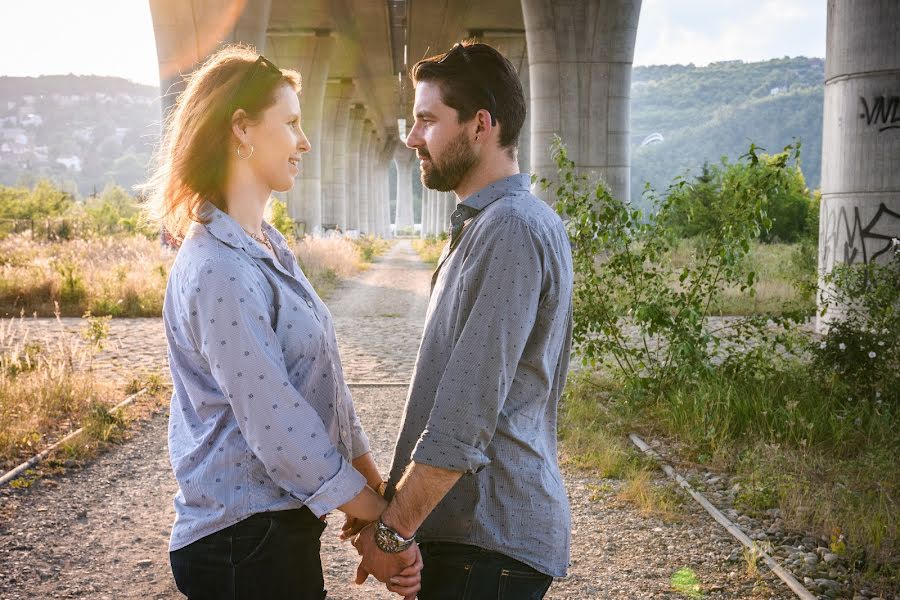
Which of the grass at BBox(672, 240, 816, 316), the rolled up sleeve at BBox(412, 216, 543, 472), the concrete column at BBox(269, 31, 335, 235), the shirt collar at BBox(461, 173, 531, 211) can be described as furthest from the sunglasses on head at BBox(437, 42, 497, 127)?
the concrete column at BBox(269, 31, 335, 235)

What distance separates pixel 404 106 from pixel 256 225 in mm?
59850

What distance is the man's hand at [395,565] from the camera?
6.25ft

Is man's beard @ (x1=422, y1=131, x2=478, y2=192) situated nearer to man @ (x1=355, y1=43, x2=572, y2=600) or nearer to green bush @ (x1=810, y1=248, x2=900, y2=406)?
man @ (x1=355, y1=43, x2=572, y2=600)

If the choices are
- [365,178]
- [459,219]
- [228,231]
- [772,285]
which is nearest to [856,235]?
[772,285]

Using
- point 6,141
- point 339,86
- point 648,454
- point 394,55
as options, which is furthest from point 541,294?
point 6,141

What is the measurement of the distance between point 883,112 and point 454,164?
9.69 meters

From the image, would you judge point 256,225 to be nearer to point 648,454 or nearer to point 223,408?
point 223,408

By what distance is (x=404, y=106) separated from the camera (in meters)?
60.3

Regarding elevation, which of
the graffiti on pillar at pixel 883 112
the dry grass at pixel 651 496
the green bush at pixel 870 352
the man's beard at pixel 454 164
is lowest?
the dry grass at pixel 651 496

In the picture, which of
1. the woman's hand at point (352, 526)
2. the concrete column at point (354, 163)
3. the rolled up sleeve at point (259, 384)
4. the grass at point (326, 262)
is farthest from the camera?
the concrete column at point (354, 163)

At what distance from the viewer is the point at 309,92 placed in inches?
1296

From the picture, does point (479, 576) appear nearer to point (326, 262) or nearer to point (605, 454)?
point (605, 454)

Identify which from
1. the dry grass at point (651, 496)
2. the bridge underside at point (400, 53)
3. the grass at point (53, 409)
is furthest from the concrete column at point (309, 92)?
the dry grass at point (651, 496)

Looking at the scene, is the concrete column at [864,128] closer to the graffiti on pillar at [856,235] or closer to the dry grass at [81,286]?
the graffiti on pillar at [856,235]
